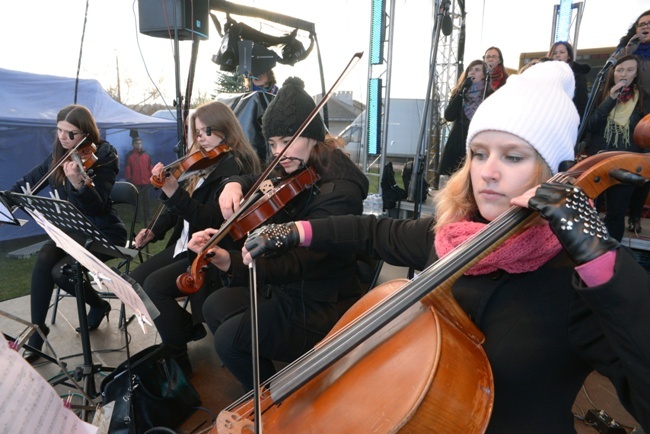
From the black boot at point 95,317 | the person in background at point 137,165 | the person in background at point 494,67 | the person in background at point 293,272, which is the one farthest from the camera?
the person in background at point 137,165

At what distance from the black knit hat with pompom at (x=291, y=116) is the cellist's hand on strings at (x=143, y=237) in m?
1.13

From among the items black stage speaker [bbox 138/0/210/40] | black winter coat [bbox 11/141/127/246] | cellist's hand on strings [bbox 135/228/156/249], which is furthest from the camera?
black stage speaker [bbox 138/0/210/40]

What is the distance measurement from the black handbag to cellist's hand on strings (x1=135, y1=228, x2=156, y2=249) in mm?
809

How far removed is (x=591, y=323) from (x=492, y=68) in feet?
11.8

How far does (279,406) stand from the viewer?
89 centimetres

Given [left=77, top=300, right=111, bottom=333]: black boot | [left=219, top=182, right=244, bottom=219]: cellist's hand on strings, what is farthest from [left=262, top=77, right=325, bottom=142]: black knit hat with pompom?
[left=77, top=300, right=111, bottom=333]: black boot

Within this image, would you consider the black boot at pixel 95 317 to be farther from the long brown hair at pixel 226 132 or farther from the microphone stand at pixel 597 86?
the microphone stand at pixel 597 86

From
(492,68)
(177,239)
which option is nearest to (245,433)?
(177,239)

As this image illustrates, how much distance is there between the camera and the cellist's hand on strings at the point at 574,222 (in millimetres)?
625

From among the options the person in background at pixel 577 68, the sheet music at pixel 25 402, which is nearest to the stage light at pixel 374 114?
the person in background at pixel 577 68

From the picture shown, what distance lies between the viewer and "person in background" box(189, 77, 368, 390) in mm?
1475

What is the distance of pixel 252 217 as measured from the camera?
4.98ft

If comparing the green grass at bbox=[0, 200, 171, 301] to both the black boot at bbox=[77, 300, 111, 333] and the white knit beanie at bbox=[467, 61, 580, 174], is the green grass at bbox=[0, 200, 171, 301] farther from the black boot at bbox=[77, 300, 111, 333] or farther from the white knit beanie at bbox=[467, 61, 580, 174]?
the white knit beanie at bbox=[467, 61, 580, 174]

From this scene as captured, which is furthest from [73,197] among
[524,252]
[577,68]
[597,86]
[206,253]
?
[577,68]
